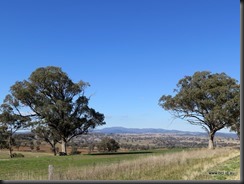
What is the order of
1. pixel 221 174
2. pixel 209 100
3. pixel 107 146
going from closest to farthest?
pixel 221 174
pixel 209 100
pixel 107 146

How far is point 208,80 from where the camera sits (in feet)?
169

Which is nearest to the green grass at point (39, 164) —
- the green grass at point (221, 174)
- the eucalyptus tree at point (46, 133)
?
the green grass at point (221, 174)

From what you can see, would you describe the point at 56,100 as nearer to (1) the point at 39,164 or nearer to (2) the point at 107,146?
(1) the point at 39,164

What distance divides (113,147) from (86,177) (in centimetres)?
7117

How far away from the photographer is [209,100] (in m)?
50.3

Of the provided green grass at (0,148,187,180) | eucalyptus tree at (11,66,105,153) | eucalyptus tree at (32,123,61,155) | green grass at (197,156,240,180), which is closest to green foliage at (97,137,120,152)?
eucalyptus tree at (32,123,61,155)

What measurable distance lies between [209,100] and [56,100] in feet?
66.4

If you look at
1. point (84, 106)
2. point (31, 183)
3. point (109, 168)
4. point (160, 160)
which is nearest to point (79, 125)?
point (84, 106)

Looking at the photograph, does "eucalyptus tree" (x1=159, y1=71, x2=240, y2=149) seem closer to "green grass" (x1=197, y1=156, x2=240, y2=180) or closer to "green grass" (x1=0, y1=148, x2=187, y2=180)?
"green grass" (x1=0, y1=148, x2=187, y2=180)

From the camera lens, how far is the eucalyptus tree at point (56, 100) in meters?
52.6

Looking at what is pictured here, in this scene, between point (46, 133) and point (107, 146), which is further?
point (107, 146)

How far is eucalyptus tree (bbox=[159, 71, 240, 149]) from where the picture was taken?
4913 cm

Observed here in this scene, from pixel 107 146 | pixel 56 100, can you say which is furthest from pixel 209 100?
pixel 107 146

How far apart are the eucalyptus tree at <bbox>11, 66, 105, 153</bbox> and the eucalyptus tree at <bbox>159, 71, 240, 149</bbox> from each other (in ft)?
37.1
